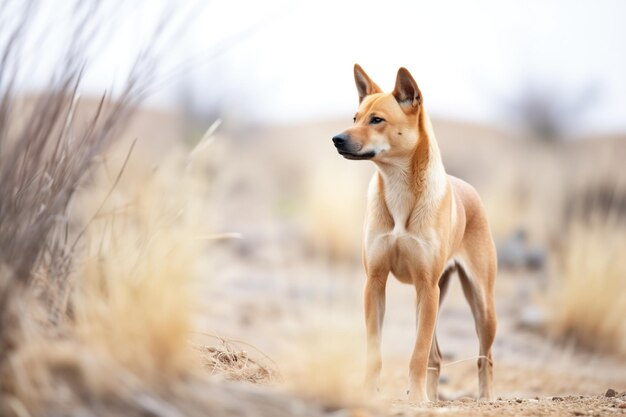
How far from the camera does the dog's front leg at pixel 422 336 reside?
172 inches

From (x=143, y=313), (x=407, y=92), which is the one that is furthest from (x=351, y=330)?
(x=407, y=92)

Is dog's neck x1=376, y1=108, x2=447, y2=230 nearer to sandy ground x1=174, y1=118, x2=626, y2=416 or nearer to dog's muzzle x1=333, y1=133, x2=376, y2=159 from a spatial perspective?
dog's muzzle x1=333, y1=133, x2=376, y2=159

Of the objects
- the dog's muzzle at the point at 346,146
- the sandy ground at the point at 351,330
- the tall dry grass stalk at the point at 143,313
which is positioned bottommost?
the sandy ground at the point at 351,330

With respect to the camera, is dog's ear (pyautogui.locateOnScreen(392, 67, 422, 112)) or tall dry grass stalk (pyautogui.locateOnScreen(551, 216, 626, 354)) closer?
dog's ear (pyautogui.locateOnScreen(392, 67, 422, 112))

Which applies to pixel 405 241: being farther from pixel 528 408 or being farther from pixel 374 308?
pixel 528 408

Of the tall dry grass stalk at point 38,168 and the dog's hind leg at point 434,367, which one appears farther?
the dog's hind leg at point 434,367

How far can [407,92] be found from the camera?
15.0ft

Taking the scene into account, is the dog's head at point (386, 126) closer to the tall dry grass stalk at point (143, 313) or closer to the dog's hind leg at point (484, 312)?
the dog's hind leg at point (484, 312)

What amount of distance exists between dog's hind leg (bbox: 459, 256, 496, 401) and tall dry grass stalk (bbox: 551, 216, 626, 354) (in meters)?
3.71

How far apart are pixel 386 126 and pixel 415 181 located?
1.09ft

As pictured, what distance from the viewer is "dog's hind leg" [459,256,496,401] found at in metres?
5.14

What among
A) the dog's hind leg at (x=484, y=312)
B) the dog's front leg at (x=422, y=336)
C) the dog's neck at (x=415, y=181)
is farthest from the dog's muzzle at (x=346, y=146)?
the dog's hind leg at (x=484, y=312)

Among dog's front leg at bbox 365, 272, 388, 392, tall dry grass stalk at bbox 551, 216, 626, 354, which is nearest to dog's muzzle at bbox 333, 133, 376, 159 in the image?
dog's front leg at bbox 365, 272, 388, 392

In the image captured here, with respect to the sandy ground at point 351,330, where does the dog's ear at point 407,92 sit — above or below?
above
